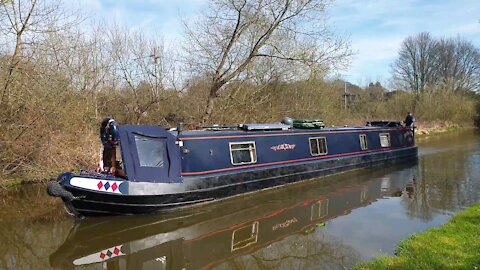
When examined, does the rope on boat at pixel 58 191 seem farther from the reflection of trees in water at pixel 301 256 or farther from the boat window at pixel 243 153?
the boat window at pixel 243 153

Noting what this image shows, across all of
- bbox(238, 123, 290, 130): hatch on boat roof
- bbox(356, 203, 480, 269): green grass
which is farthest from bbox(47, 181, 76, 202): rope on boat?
bbox(356, 203, 480, 269): green grass

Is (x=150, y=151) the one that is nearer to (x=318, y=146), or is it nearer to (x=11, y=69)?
(x=11, y=69)

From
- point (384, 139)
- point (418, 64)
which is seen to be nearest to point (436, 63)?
point (418, 64)

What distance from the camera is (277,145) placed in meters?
10.8

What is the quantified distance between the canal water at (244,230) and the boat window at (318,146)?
134cm

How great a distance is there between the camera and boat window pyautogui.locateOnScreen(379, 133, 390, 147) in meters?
15.4

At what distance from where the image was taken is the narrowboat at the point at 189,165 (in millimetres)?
7477

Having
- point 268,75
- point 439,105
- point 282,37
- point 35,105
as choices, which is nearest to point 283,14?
point 282,37

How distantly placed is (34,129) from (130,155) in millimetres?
5113

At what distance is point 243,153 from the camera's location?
9.91 m

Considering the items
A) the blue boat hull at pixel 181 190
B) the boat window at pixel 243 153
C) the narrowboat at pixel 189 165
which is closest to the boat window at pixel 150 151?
the narrowboat at pixel 189 165

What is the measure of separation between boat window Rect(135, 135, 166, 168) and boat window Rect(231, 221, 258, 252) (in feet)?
6.82

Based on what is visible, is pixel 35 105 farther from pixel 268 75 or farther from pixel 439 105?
pixel 439 105

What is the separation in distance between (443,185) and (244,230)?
21.9ft
